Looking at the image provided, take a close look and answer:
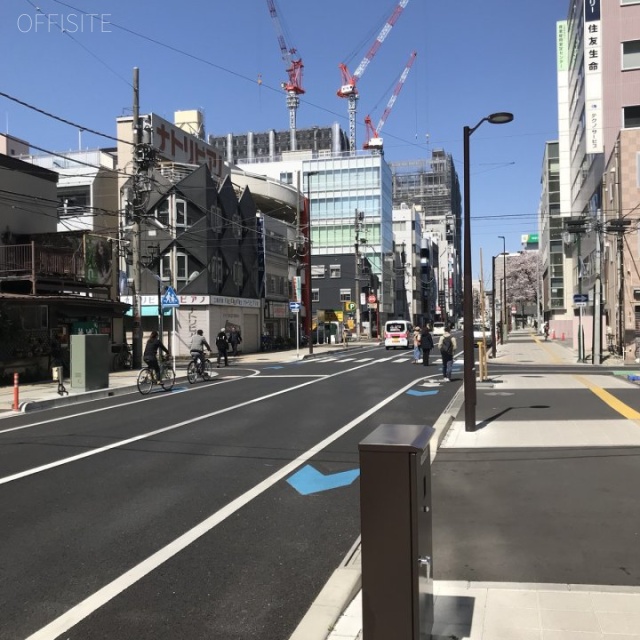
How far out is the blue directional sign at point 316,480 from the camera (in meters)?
7.45

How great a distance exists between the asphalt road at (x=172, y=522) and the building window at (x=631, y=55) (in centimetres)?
3500

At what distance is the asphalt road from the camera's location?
421 centimetres

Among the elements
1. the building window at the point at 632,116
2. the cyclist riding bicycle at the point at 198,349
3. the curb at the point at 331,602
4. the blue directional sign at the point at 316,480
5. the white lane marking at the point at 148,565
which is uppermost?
the building window at the point at 632,116

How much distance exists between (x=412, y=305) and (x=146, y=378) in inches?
4071

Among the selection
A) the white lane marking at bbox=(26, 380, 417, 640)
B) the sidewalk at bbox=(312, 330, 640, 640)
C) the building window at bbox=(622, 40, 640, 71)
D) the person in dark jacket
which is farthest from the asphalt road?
the building window at bbox=(622, 40, 640, 71)

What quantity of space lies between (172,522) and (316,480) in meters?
2.17

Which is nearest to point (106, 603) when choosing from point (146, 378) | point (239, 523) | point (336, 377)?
point (239, 523)

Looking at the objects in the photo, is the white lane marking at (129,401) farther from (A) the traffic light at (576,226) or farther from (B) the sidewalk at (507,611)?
(A) the traffic light at (576,226)

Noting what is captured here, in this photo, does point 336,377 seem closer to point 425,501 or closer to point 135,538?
point 135,538

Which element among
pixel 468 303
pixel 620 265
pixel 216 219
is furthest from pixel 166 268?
pixel 468 303

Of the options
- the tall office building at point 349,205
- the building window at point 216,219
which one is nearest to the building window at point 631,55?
the building window at point 216,219

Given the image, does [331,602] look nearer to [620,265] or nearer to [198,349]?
[198,349]

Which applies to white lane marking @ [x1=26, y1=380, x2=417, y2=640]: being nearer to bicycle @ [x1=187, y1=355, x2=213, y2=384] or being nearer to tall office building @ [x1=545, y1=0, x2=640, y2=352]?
bicycle @ [x1=187, y1=355, x2=213, y2=384]

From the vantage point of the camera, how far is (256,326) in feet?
151
